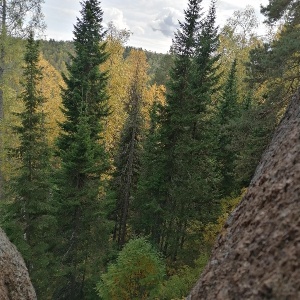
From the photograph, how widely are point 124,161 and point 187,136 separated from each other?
5.01m

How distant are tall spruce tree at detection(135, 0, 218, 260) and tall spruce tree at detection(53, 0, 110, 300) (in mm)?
3419

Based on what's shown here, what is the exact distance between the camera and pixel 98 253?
15.4 meters

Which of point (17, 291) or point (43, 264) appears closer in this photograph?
point (17, 291)

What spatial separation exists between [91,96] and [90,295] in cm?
1083

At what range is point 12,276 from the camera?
10023 mm

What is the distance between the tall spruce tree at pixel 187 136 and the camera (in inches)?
613

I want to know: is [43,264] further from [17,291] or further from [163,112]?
[163,112]

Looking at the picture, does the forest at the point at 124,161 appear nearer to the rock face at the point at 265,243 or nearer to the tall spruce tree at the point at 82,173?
the tall spruce tree at the point at 82,173

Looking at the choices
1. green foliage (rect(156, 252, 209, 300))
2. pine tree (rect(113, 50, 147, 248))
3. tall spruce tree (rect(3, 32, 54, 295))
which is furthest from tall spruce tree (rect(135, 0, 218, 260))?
tall spruce tree (rect(3, 32, 54, 295))

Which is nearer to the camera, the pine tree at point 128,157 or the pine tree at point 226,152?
the pine tree at point 128,157

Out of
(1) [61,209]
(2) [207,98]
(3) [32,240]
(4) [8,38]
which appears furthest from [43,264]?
(4) [8,38]

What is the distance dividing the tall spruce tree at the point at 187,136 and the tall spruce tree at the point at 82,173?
3.42 metres

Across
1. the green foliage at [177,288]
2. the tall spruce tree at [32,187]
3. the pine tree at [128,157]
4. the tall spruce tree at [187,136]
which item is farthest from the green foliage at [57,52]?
the green foliage at [177,288]

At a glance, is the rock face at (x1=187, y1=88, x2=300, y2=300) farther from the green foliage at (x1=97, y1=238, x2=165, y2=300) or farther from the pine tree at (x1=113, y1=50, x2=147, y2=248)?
the pine tree at (x1=113, y1=50, x2=147, y2=248)
